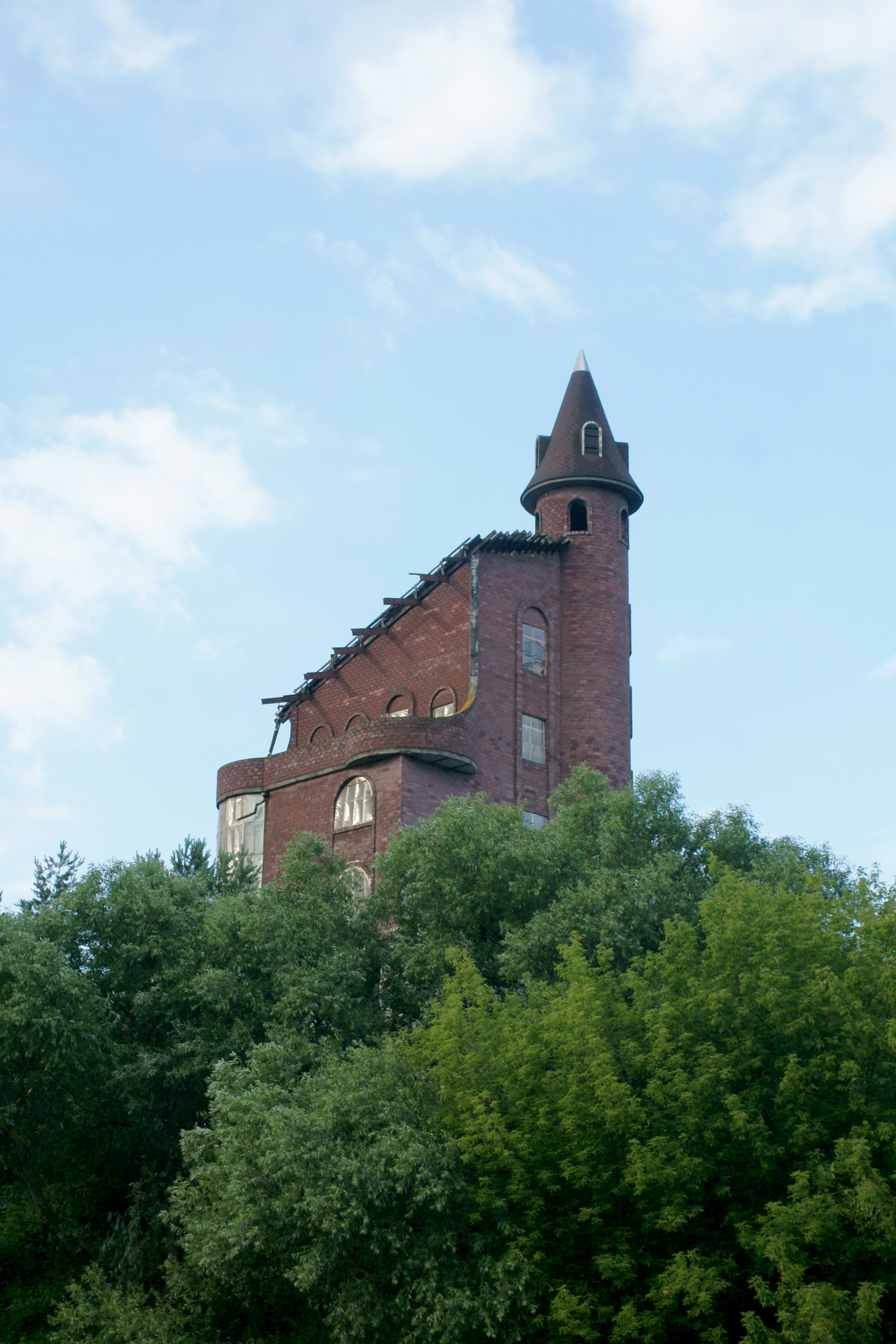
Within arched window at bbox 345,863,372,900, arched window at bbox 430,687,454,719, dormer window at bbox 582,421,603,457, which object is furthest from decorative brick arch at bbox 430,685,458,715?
dormer window at bbox 582,421,603,457

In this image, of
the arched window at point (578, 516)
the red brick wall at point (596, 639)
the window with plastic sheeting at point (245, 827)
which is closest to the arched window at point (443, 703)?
the red brick wall at point (596, 639)

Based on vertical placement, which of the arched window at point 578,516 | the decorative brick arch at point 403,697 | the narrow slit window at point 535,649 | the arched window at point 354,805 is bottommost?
the arched window at point 354,805

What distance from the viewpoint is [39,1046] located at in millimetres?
28875

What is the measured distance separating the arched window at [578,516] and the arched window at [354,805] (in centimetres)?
1290

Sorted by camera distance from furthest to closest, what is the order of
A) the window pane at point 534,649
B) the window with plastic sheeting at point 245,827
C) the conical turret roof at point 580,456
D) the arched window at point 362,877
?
the conical turret roof at point 580,456, the window pane at point 534,649, the window with plastic sheeting at point 245,827, the arched window at point 362,877

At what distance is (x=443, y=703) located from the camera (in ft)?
154

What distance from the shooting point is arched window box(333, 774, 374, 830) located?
43500mm

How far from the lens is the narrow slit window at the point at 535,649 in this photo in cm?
4806

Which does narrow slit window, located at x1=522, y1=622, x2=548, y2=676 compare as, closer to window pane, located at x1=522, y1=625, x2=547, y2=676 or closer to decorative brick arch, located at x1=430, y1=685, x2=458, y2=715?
window pane, located at x1=522, y1=625, x2=547, y2=676

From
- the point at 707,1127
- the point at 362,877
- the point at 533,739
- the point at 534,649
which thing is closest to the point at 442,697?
the point at 533,739

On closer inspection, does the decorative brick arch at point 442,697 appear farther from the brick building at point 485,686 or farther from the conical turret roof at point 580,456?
the conical turret roof at point 580,456

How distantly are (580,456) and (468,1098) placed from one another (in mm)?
30484

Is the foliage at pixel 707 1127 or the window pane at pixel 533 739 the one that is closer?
the foliage at pixel 707 1127

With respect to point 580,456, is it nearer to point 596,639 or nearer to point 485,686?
point 596,639
